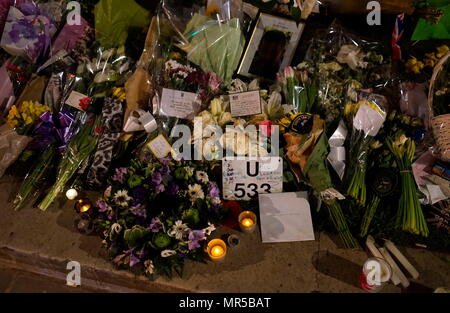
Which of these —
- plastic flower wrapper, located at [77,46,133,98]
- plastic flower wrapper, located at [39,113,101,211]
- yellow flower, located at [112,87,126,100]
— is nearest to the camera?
plastic flower wrapper, located at [39,113,101,211]

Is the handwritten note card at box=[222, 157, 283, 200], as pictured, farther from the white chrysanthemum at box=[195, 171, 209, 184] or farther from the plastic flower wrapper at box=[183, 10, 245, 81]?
the plastic flower wrapper at box=[183, 10, 245, 81]

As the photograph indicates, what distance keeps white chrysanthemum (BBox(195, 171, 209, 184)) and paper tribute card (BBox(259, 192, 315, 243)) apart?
0.38 metres

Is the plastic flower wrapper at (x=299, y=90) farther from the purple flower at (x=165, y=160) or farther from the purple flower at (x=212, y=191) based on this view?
the purple flower at (x=165, y=160)

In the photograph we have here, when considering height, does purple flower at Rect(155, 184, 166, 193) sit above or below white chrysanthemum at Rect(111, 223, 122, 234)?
above

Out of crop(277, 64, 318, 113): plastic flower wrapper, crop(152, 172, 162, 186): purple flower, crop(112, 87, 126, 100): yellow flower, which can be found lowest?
crop(152, 172, 162, 186): purple flower

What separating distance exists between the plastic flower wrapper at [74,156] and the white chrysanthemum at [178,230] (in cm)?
93

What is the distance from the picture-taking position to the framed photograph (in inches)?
98.0

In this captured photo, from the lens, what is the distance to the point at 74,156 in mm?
2297

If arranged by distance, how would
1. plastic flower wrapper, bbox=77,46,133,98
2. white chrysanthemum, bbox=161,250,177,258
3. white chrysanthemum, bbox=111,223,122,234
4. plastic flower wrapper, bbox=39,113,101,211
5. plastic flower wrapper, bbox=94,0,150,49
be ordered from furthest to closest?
plastic flower wrapper, bbox=94,0,150,49
plastic flower wrapper, bbox=77,46,133,98
plastic flower wrapper, bbox=39,113,101,211
white chrysanthemum, bbox=111,223,122,234
white chrysanthemum, bbox=161,250,177,258

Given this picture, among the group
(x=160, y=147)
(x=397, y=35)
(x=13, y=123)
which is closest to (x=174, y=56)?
(x=160, y=147)

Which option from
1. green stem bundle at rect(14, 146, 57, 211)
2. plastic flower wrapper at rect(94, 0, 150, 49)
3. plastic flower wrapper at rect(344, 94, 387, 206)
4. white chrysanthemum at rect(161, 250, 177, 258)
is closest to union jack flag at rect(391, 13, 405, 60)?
plastic flower wrapper at rect(344, 94, 387, 206)

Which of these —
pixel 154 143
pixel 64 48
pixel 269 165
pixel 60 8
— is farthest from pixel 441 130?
pixel 60 8

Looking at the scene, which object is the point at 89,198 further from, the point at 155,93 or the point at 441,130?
the point at 441,130

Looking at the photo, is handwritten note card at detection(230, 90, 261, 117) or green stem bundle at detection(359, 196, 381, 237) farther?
handwritten note card at detection(230, 90, 261, 117)
